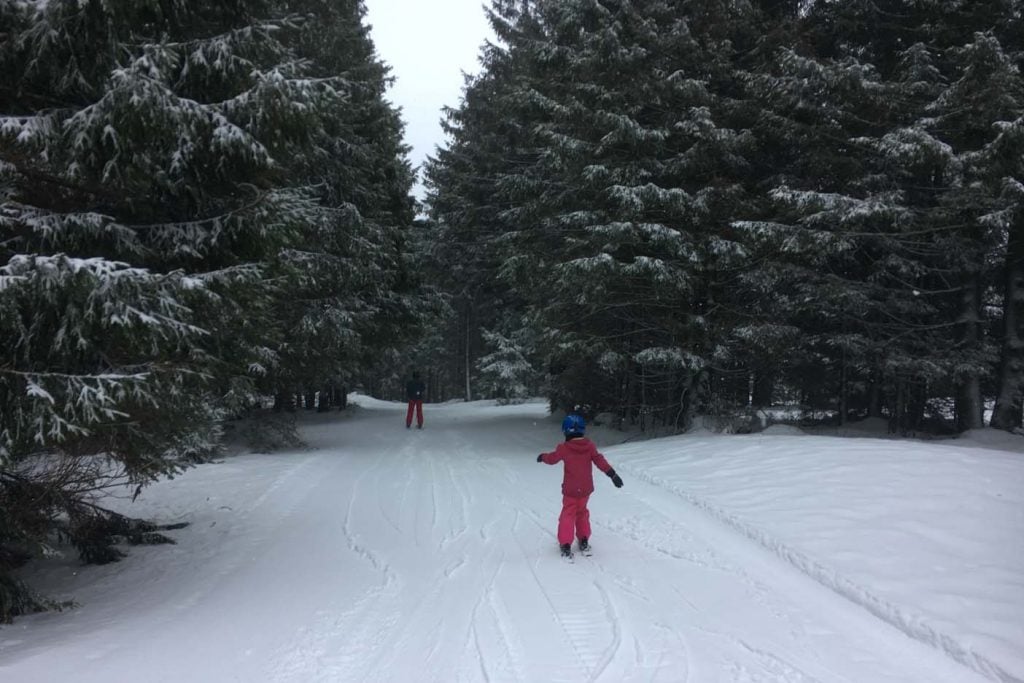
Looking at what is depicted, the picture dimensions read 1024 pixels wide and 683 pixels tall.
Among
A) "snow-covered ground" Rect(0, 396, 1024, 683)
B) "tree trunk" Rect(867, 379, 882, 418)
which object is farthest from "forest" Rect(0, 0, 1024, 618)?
"snow-covered ground" Rect(0, 396, 1024, 683)

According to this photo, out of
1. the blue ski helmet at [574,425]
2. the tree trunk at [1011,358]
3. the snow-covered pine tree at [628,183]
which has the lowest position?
the blue ski helmet at [574,425]

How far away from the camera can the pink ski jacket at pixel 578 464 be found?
22.3 ft

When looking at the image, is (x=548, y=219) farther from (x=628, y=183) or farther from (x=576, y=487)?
(x=576, y=487)

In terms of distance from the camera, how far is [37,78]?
533 centimetres

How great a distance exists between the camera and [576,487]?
679 cm

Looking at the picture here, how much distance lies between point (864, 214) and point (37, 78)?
12.2m

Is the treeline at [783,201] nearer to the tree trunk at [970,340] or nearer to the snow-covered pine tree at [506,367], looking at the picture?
A: the tree trunk at [970,340]

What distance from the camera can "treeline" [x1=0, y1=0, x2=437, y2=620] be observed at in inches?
176

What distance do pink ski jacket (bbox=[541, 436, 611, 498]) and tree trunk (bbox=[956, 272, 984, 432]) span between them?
1052 centimetres

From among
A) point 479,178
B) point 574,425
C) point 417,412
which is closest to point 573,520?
point 574,425

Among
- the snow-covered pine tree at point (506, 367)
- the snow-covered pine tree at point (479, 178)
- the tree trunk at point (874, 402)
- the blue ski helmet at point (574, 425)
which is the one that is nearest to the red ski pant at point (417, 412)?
the snow-covered pine tree at point (479, 178)

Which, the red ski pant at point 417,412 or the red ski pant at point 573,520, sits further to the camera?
the red ski pant at point 417,412

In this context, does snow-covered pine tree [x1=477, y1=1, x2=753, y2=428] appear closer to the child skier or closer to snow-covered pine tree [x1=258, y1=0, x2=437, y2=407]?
snow-covered pine tree [x1=258, y1=0, x2=437, y2=407]

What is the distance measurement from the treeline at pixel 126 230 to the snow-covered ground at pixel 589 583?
1.33 metres
